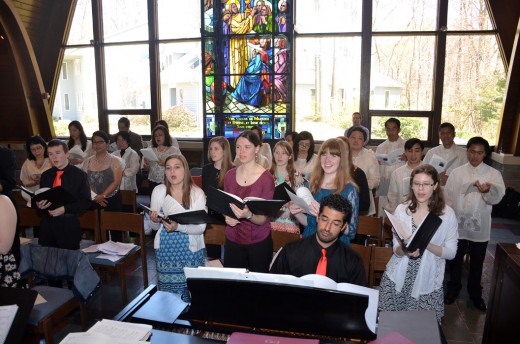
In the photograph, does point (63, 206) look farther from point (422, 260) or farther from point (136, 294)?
point (422, 260)

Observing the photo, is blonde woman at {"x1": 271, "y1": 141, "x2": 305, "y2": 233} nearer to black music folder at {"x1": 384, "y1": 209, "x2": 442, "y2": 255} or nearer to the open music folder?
the open music folder

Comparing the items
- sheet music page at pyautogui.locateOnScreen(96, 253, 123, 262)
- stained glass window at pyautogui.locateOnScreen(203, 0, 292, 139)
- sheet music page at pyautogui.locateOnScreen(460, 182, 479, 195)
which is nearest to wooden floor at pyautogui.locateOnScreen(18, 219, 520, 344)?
sheet music page at pyautogui.locateOnScreen(96, 253, 123, 262)

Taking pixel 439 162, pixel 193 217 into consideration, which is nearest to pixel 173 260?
pixel 193 217

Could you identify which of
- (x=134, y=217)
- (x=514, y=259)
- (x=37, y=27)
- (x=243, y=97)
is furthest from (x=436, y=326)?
(x=37, y=27)

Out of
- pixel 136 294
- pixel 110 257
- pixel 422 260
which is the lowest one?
pixel 136 294

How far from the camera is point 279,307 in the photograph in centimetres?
160

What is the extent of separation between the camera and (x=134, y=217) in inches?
149

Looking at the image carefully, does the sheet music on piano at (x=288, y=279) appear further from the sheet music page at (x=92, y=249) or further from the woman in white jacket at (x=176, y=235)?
the sheet music page at (x=92, y=249)

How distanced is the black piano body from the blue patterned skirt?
1434 millimetres

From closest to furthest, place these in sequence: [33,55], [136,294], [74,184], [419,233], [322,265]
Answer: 1. [322,265]
2. [419,233]
3. [74,184]
4. [136,294]
5. [33,55]

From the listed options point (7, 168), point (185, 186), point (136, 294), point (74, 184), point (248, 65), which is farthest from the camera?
point (248, 65)

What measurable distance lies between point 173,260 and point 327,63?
19.4 feet

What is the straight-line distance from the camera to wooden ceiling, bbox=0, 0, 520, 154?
790cm

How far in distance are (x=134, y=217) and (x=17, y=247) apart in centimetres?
108
